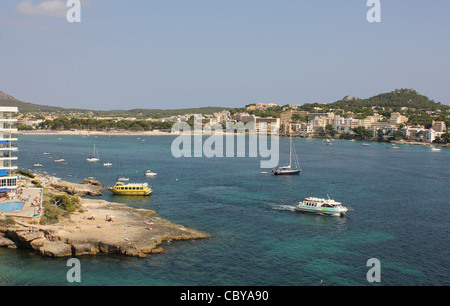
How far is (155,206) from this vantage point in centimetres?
3538

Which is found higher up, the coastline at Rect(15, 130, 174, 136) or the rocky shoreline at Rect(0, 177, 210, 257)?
the coastline at Rect(15, 130, 174, 136)

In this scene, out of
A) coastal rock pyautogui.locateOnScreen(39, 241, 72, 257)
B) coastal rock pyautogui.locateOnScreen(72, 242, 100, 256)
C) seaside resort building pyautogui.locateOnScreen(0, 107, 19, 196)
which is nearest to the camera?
coastal rock pyautogui.locateOnScreen(39, 241, 72, 257)

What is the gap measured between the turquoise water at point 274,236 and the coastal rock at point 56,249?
17.5 inches

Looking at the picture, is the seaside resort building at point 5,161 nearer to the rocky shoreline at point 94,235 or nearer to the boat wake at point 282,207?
the rocky shoreline at point 94,235

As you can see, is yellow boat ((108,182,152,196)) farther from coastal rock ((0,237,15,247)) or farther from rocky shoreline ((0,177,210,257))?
coastal rock ((0,237,15,247))

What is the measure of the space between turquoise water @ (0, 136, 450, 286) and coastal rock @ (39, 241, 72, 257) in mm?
445

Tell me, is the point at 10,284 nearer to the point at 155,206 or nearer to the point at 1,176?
the point at 1,176

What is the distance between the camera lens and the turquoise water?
20.8 meters

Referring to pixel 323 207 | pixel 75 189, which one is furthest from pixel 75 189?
pixel 323 207

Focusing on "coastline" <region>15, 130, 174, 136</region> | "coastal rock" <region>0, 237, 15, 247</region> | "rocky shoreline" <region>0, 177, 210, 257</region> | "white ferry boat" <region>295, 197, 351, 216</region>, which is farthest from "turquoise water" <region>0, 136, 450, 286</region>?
"coastline" <region>15, 130, 174, 136</region>

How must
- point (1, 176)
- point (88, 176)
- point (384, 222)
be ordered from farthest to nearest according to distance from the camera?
point (88, 176)
point (384, 222)
point (1, 176)

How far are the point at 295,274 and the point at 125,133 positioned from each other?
140 metres

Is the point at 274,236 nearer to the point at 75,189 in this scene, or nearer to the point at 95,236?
the point at 95,236
